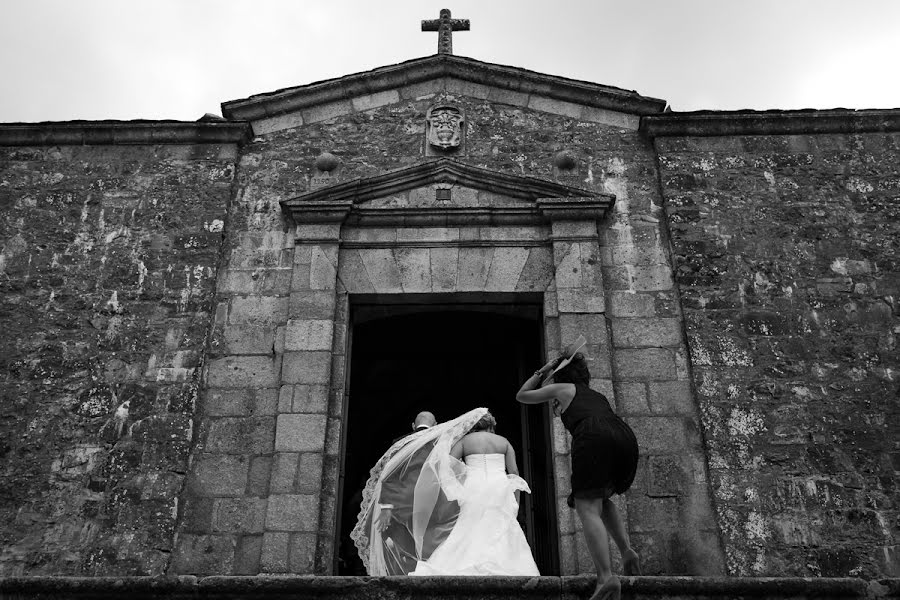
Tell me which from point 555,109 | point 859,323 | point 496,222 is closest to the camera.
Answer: point 859,323

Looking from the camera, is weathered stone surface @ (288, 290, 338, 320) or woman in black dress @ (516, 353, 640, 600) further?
weathered stone surface @ (288, 290, 338, 320)

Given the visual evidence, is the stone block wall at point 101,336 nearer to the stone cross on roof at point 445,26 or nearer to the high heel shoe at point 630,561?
the stone cross on roof at point 445,26

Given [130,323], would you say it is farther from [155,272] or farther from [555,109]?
[555,109]

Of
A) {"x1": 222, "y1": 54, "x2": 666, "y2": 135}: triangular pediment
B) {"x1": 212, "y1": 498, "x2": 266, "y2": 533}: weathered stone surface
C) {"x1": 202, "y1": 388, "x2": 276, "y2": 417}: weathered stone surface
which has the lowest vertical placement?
{"x1": 212, "y1": 498, "x2": 266, "y2": 533}: weathered stone surface

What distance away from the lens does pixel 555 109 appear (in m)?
8.41

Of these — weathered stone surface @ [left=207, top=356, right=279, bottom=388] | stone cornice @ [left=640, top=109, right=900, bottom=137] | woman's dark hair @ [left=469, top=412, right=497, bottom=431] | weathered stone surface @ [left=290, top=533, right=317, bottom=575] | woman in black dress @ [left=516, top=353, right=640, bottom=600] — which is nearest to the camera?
woman in black dress @ [left=516, top=353, right=640, bottom=600]

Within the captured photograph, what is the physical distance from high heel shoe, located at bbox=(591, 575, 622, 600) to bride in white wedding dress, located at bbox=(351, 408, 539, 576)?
80 cm

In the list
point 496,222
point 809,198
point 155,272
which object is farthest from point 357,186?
point 809,198

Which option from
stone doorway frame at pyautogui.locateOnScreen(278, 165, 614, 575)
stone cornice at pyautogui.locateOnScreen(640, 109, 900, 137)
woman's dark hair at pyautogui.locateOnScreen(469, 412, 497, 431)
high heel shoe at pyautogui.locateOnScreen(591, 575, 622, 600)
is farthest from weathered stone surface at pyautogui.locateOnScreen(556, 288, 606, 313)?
high heel shoe at pyautogui.locateOnScreen(591, 575, 622, 600)

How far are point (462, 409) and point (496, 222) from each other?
396 centimetres

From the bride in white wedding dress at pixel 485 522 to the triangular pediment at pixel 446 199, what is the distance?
2528 mm

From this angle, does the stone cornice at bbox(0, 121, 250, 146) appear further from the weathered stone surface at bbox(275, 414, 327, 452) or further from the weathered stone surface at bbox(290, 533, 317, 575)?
the weathered stone surface at bbox(290, 533, 317, 575)

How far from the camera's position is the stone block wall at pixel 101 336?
6594 mm

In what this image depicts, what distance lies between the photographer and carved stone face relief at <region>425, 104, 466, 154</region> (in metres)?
8.18
